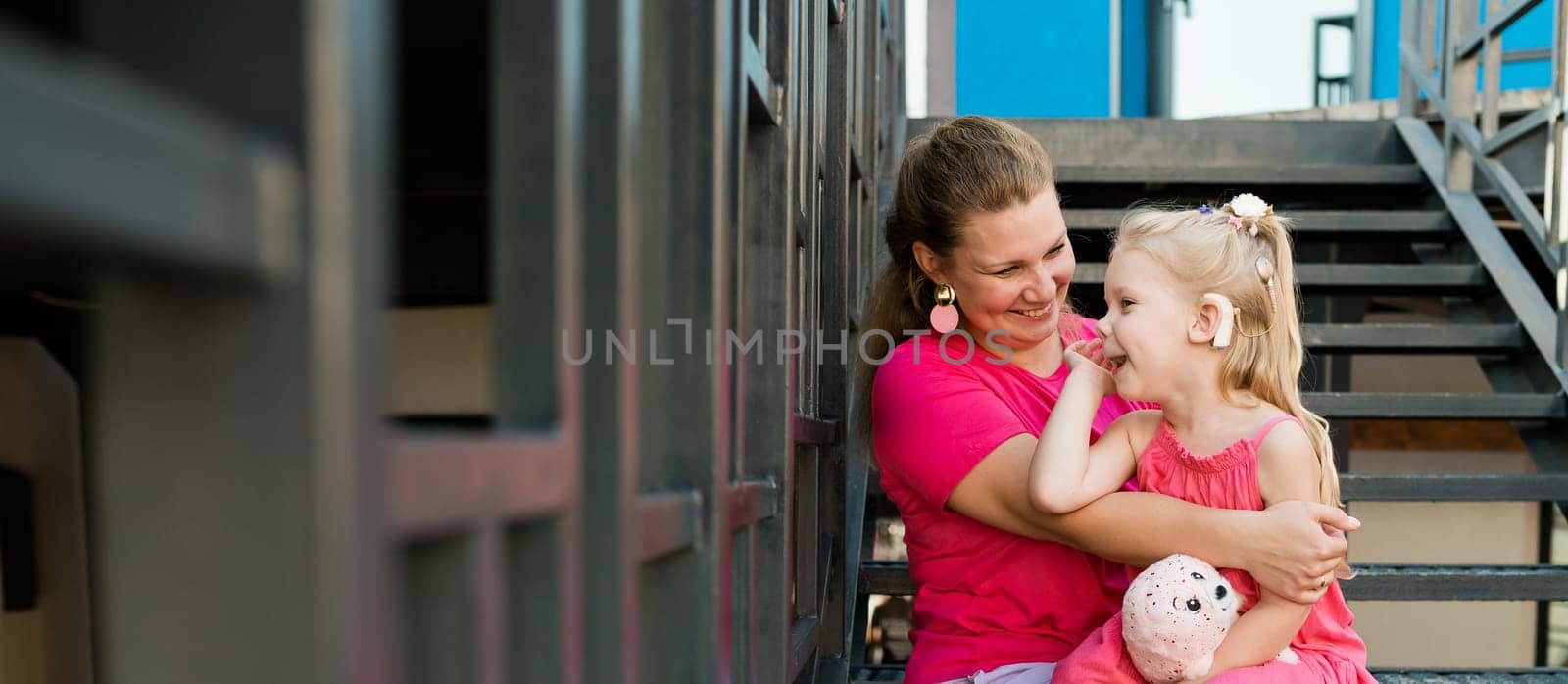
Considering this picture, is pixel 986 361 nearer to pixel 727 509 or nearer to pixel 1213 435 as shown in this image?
pixel 1213 435

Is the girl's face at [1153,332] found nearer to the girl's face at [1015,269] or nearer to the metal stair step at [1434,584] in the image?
the girl's face at [1015,269]

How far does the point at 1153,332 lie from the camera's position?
1.52 metres

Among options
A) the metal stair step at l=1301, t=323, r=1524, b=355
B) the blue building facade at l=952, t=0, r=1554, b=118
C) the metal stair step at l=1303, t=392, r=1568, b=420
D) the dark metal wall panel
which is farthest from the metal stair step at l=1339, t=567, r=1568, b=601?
the blue building facade at l=952, t=0, r=1554, b=118

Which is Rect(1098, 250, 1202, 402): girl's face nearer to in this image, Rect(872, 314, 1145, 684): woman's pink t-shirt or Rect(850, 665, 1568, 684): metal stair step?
Rect(872, 314, 1145, 684): woman's pink t-shirt

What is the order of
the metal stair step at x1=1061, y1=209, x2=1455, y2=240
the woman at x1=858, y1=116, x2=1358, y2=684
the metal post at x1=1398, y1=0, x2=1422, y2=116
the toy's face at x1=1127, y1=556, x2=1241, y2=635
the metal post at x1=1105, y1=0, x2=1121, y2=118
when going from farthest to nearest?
the metal post at x1=1105, y1=0, x2=1121, y2=118
the metal post at x1=1398, y1=0, x2=1422, y2=116
the metal stair step at x1=1061, y1=209, x2=1455, y2=240
the woman at x1=858, y1=116, x2=1358, y2=684
the toy's face at x1=1127, y1=556, x2=1241, y2=635

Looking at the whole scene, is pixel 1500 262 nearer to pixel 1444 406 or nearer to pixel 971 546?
pixel 1444 406

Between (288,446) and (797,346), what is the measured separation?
3.99ft

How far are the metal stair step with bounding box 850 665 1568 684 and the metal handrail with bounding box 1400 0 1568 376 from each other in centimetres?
97

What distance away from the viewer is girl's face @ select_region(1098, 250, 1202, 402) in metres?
1.52

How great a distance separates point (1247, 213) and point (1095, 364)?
0.88 feet

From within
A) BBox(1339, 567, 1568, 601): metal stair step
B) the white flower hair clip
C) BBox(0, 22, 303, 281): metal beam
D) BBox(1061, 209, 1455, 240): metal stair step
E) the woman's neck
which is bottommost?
BBox(1339, 567, 1568, 601): metal stair step

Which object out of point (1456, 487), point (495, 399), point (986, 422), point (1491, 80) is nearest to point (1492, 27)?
point (1491, 80)

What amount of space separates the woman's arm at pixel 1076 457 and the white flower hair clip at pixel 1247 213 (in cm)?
25

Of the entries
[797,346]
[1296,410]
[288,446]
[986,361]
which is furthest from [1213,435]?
[288,446]
